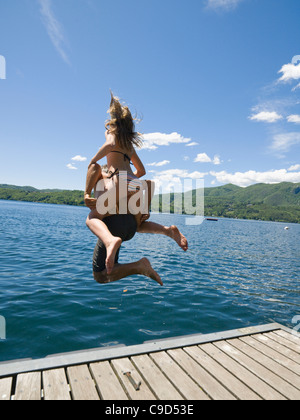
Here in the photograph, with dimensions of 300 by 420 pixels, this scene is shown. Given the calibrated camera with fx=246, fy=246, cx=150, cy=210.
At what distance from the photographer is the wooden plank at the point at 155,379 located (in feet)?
11.1

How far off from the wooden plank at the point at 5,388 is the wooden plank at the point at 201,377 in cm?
255

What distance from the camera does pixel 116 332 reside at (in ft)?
23.0

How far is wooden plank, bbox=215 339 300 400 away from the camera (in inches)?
142

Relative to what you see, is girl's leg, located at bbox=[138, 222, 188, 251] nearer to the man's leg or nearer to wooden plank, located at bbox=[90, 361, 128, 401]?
the man's leg

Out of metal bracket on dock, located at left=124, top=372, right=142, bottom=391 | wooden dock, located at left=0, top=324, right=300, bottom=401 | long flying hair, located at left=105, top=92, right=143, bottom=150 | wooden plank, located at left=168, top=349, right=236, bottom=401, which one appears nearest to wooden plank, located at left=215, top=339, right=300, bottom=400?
wooden dock, located at left=0, top=324, right=300, bottom=401

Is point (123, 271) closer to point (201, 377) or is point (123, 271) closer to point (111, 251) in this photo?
point (111, 251)

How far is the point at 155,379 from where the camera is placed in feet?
12.1

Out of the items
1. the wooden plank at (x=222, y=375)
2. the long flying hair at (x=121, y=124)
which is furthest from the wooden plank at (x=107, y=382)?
the long flying hair at (x=121, y=124)

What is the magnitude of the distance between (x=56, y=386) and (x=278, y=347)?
441cm

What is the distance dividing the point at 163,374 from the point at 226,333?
223 centimetres

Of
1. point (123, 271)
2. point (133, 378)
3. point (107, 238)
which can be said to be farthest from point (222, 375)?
point (107, 238)
